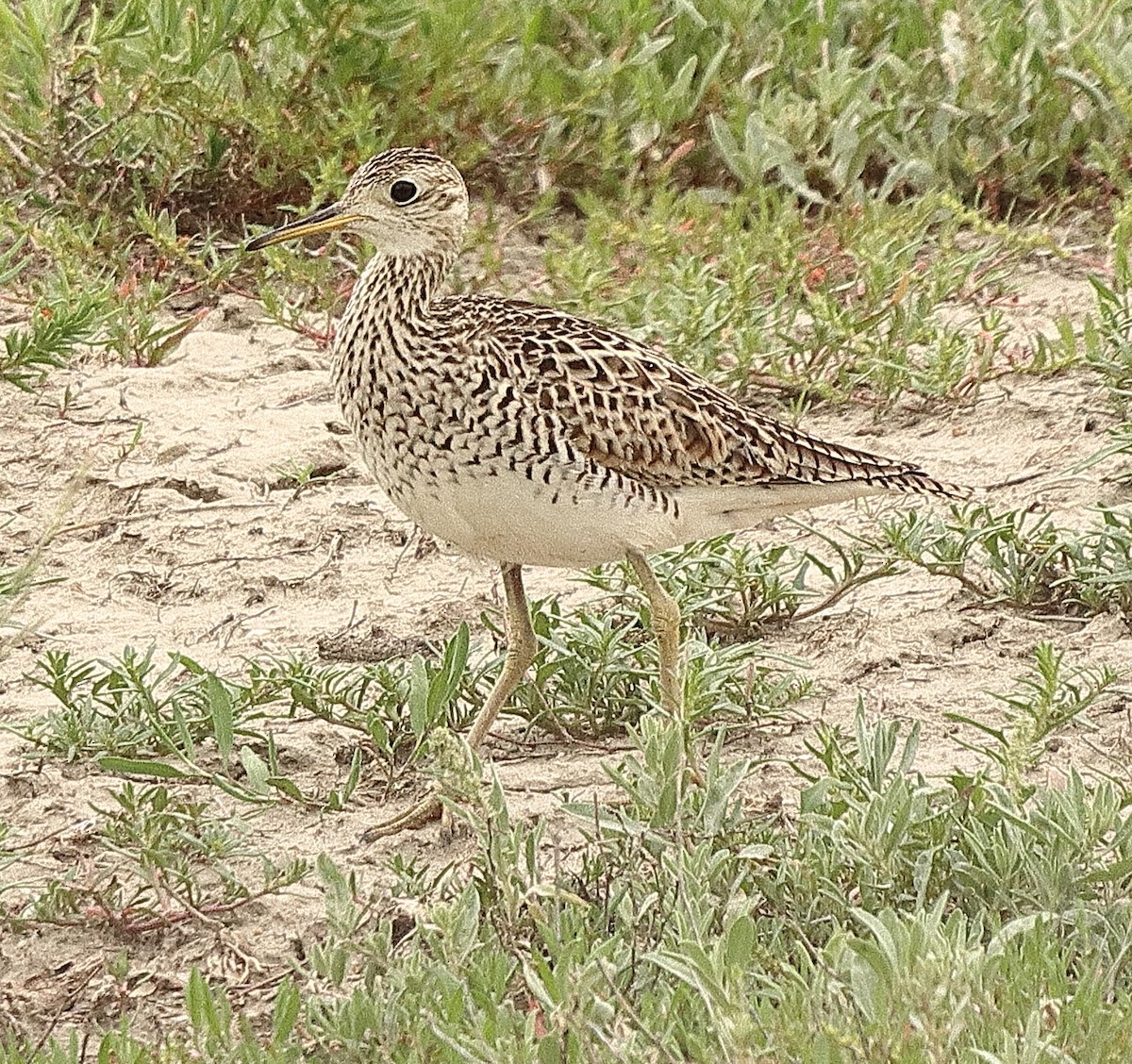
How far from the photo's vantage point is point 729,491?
5.23 metres

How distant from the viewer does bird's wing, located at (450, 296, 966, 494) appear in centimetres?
500

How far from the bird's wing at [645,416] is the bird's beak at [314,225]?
421 millimetres

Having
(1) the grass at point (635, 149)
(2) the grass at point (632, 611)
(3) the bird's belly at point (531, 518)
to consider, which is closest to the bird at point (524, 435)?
(3) the bird's belly at point (531, 518)

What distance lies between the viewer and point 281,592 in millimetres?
6137

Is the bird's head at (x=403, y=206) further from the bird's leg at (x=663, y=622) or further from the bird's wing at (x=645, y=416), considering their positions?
the bird's leg at (x=663, y=622)

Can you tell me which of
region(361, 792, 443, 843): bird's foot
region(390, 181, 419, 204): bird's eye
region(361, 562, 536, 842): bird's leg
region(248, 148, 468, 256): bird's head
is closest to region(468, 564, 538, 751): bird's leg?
region(361, 562, 536, 842): bird's leg

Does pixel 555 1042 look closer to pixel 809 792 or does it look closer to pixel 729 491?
pixel 809 792

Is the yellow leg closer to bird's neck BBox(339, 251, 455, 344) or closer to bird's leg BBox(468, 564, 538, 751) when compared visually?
bird's leg BBox(468, 564, 538, 751)

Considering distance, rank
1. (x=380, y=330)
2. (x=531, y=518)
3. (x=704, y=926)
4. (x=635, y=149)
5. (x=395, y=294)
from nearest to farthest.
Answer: (x=704, y=926), (x=531, y=518), (x=380, y=330), (x=395, y=294), (x=635, y=149)

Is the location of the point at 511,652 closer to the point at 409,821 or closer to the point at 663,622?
the point at 663,622

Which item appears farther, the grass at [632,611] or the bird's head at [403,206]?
the bird's head at [403,206]

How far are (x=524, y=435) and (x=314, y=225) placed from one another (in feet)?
3.18

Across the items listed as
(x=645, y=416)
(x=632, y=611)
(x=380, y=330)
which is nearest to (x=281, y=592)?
(x=632, y=611)

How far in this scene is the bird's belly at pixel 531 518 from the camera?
15.8ft
